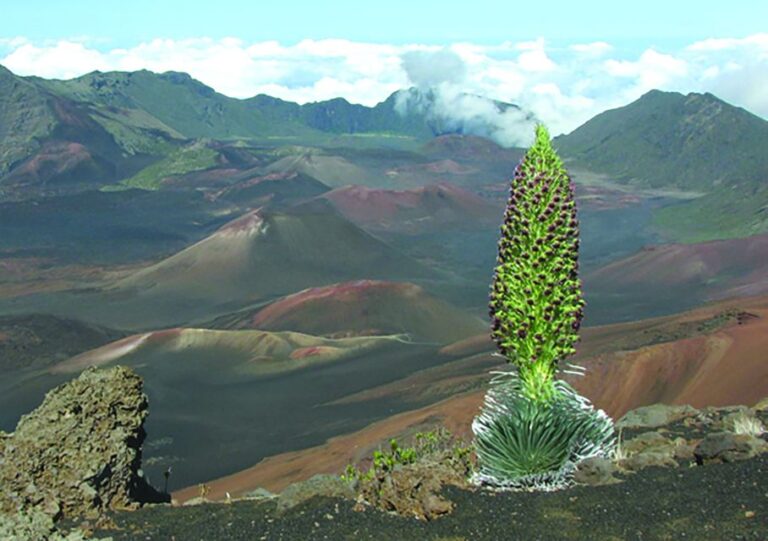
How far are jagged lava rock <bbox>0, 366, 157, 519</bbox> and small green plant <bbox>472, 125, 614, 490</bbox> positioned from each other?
11.8ft

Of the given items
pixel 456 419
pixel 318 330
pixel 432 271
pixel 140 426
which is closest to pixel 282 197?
pixel 432 271

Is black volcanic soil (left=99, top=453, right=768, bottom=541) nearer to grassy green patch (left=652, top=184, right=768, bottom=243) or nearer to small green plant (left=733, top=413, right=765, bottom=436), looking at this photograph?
small green plant (left=733, top=413, right=765, bottom=436)

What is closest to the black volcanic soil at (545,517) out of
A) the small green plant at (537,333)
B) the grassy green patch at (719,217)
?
the small green plant at (537,333)

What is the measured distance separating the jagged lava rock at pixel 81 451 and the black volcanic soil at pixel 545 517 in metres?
0.49

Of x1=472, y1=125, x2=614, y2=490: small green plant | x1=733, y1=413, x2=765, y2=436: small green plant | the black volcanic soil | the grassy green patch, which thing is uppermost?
x1=472, y1=125, x2=614, y2=490: small green plant

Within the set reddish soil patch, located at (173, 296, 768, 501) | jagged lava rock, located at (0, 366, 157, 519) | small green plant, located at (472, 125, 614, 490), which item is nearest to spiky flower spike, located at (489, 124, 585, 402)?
small green plant, located at (472, 125, 614, 490)

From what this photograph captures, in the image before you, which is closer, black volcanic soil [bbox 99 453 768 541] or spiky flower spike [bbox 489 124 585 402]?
black volcanic soil [bbox 99 453 768 541]

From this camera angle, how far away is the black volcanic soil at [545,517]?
7.98 m

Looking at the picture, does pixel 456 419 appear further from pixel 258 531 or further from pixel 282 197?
pixel 282 197

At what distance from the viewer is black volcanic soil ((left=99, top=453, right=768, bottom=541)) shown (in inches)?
314

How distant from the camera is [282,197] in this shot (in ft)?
598

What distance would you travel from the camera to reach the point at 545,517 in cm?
847

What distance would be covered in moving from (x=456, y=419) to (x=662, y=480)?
20165 mm

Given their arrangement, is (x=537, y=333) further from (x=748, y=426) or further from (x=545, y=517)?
(x=748, y=426)
